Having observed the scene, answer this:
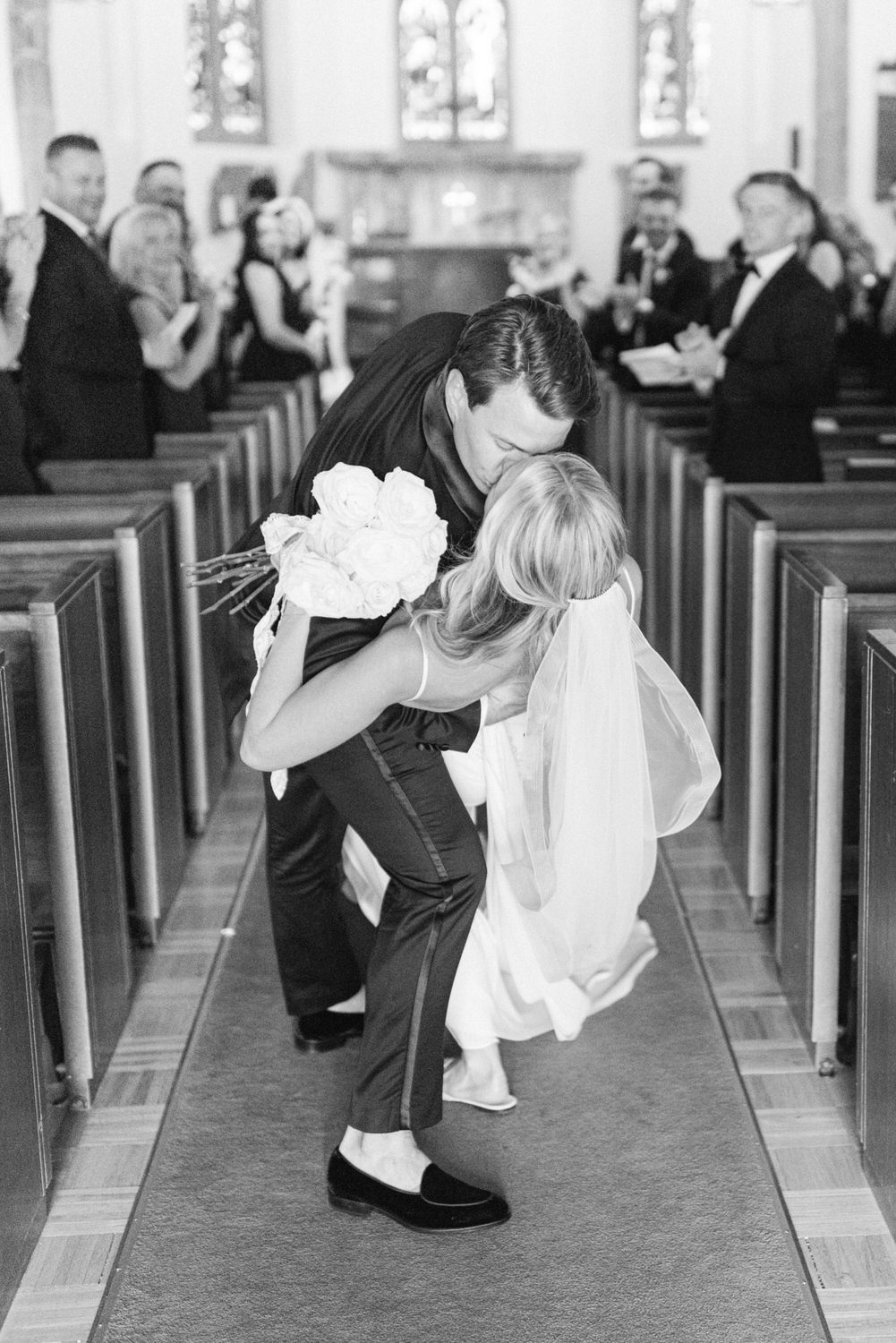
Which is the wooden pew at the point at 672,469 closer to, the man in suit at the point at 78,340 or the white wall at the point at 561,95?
the man in suit at the point at 78,340

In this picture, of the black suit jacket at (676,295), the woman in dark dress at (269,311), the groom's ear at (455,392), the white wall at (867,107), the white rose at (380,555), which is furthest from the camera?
the white wall at (867,107)

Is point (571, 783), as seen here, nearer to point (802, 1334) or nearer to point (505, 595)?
point (505, 595)

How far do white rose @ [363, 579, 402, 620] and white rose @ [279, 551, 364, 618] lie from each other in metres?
0.01

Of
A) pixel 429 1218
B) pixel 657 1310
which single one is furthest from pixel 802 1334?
pixel 429 1218

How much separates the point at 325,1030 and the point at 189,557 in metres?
1.48

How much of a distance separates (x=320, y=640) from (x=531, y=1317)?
101cm

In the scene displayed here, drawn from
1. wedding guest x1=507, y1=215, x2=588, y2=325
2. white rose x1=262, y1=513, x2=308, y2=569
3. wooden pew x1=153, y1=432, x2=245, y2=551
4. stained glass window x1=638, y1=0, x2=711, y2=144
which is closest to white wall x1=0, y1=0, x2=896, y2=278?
stained glass window x1=638, y1=0, x2=711, y2=144

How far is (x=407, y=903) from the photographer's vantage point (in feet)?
8.45

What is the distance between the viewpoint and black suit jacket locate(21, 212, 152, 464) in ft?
15.7

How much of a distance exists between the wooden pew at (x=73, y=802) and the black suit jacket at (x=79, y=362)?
5.61 feet

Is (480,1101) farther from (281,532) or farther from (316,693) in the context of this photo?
(281,532)

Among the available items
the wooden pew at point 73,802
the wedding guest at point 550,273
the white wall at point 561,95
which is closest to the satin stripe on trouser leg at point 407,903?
the wooden pew at point 73,802

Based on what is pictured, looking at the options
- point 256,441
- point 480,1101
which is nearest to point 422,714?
point 480,1101

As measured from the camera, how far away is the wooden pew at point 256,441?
20.6ft
